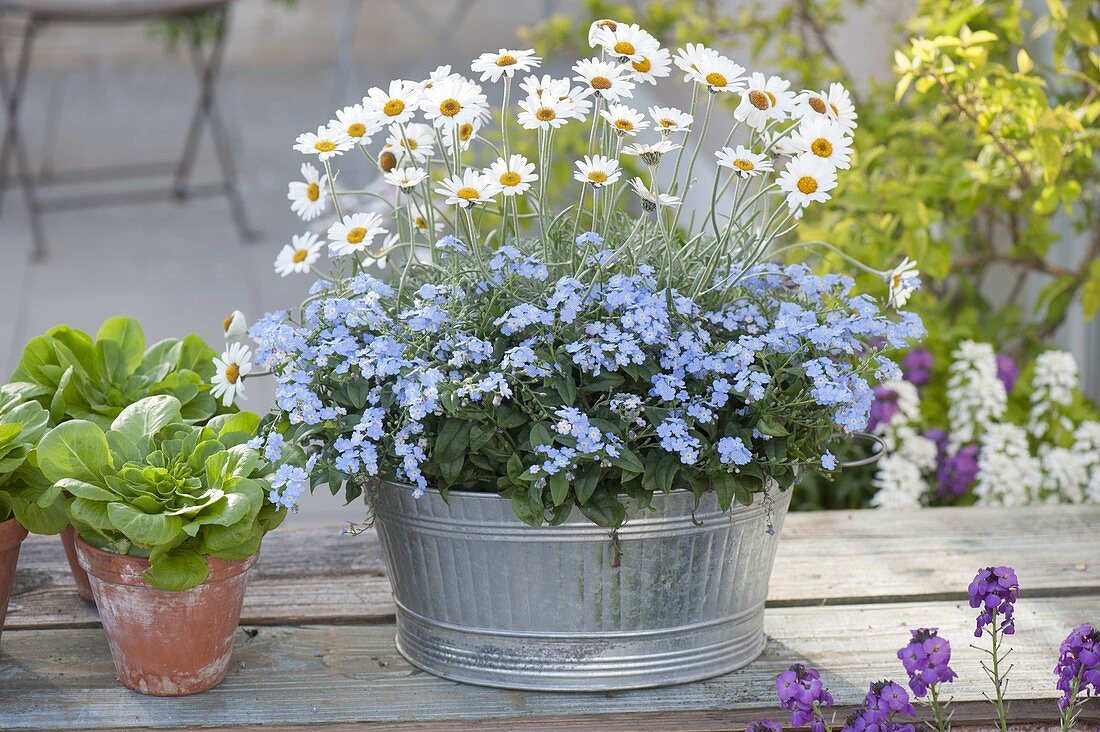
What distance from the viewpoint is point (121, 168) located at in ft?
15.6

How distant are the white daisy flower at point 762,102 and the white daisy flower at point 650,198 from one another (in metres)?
0.11

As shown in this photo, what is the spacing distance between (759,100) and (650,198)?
0.45 feet

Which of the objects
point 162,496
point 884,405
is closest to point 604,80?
point 162,496

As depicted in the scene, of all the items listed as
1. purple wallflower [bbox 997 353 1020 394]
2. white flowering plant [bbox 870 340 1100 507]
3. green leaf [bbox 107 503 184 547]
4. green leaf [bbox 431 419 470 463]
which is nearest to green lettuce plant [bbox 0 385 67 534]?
green leaf [bbox 107 503 184 547]

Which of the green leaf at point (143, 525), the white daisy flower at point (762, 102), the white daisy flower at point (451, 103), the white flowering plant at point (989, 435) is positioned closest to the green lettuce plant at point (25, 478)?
the green leaf at point (143, 525)

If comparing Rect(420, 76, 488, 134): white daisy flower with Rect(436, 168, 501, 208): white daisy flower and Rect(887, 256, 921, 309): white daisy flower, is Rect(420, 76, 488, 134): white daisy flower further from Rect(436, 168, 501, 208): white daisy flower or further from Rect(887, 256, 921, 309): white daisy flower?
Rect(887, 256, 921, 309): white daisy flower

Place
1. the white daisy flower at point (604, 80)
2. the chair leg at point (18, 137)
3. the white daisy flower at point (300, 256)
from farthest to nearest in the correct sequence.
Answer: the chair leg at point (18, 137)
the white daisy flower at point (300, 256)
the white daisy flower at point (604, 80)

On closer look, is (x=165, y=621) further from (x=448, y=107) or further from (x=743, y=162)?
(x=743, y=162)

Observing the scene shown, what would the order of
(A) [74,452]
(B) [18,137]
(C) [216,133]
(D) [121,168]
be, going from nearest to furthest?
(A) [74,452] < (B) [18,137] < (C) [216,133] < (D) [121,168]

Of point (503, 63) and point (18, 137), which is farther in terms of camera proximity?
point (18, 137)

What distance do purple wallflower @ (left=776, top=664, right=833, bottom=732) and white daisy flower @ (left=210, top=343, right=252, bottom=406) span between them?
22.0 inches

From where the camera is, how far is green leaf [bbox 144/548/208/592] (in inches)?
42.7

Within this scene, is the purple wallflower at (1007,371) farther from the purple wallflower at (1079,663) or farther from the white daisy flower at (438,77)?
the white daisy flower at (438,77)

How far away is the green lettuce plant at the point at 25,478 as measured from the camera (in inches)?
45.6
